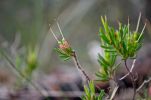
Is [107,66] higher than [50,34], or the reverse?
[50,34]

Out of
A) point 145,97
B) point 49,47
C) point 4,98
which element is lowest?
point 145,97

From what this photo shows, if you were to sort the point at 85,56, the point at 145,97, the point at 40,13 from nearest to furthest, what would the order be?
the point at 145,97, the point at 40,13, the point at 85,56

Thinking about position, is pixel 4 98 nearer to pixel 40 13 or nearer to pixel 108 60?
pixel 40 13

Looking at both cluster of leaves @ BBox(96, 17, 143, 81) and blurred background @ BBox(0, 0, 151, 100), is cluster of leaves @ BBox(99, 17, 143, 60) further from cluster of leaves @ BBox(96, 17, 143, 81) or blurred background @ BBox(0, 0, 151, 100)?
blurred background @ BBox(0, 0, 151, 100)

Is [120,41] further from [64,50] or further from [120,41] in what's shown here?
[64,50]

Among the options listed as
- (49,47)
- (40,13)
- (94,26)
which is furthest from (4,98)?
(94,26)

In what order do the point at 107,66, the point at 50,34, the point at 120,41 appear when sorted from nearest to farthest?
the point at 120,41 < the point at 107,66 < the point at 50,34

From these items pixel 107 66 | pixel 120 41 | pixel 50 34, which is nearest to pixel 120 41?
pixel 120 41
